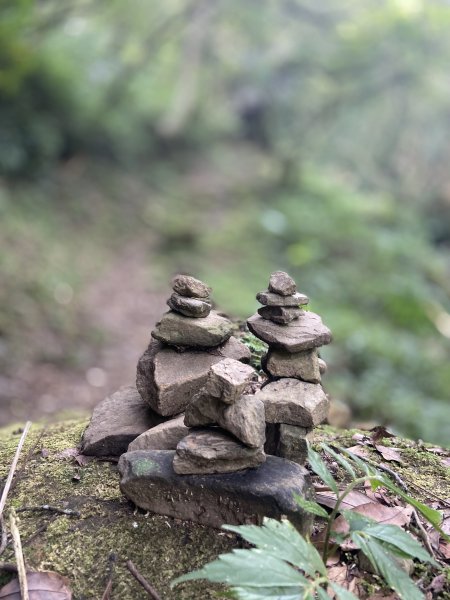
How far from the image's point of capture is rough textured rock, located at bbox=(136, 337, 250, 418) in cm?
205

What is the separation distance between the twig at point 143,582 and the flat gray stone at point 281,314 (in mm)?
998

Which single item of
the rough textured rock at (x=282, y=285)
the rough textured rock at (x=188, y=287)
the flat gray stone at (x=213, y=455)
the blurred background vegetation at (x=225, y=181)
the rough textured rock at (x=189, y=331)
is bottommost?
the flat gray stone at (x=213, y=455)

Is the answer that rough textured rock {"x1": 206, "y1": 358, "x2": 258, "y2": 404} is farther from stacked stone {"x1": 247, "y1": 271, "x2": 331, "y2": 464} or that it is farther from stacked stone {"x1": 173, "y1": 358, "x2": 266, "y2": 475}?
stacked stone {"x1": 247, "y1": 271, "x2": 331, "y2": 464}

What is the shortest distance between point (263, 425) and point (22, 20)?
735cm

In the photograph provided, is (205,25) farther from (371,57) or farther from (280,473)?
(280,473)

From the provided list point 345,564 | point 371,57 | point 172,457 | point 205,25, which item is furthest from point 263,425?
point 205,25

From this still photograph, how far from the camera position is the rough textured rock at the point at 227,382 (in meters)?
1.64

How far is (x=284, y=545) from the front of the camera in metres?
1.33

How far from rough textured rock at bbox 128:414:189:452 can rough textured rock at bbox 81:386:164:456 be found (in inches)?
6.2

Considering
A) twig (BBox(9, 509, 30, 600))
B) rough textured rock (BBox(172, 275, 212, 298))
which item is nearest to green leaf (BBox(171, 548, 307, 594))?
twig (BBox(9, 509, 30, 600))

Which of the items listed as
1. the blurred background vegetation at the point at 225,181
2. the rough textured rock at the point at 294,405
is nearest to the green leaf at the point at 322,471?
the rough textured rock at the point at 294,405

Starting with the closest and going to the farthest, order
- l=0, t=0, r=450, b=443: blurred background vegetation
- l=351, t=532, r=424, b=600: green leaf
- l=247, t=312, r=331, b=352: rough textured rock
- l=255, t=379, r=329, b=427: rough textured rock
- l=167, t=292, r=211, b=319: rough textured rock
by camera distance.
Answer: l=351, t=532, r=424, b=600: green leaf, l=255, t=379, r=329, b=427: rough textured rock, l=247, t=312, r=331, b=352: rough textured rock, l=167, t=292, r=211, b=319: rough textured rock, l=0, t=0, r=450, b=443: blurred background vegetation

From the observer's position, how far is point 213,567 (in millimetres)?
1217

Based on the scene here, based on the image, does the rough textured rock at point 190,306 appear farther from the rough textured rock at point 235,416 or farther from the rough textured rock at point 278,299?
the rough textured rock at point 235,416
